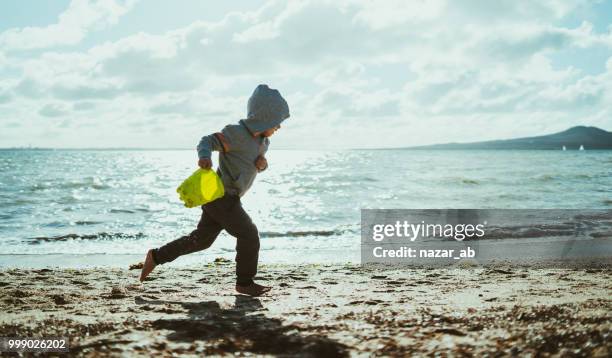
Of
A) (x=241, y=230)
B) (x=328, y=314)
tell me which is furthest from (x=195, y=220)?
(x=328, y=314)

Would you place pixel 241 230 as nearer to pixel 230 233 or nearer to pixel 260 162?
pixel 230 233

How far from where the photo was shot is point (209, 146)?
4164 mm

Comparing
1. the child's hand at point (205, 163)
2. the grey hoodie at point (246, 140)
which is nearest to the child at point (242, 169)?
the grey hoodie at point (246, 140)

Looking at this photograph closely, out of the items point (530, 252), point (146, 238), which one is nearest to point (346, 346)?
point (530, 252)

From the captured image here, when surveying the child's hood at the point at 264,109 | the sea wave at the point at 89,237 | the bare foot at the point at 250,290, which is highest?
the child's hood at the point at 264,109

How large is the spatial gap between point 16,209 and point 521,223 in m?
14.5

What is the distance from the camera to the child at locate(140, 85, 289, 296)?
4301mm

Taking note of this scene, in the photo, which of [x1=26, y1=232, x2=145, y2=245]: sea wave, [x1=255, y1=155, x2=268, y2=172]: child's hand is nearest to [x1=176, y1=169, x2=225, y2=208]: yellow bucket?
[x1=255, y1=155, x2=268, y2=172]: child's hand

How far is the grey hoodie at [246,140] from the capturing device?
4.30 m

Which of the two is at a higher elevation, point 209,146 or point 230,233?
point 209,146

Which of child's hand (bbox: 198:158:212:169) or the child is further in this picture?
the child

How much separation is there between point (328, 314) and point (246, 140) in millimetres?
1628

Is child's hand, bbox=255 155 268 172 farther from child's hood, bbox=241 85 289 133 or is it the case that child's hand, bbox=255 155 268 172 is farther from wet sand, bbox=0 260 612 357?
wet sand, bbox=0 260 612 357

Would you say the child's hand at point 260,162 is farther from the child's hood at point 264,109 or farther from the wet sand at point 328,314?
the wet sand at point 328,314
